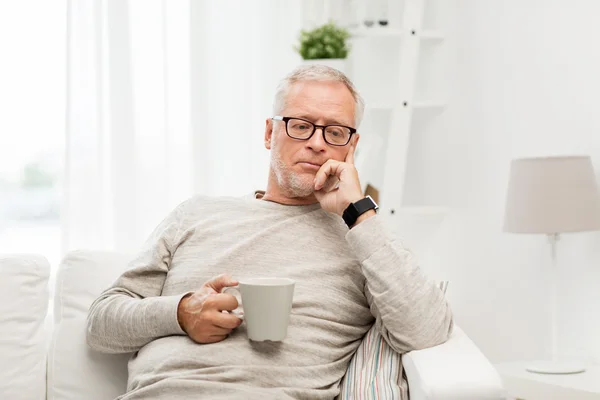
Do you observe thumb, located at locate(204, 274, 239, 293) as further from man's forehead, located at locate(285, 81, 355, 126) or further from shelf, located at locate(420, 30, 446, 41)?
shelf, located at locate(420, 30, 446, 41)

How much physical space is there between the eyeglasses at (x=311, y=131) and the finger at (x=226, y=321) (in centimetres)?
48

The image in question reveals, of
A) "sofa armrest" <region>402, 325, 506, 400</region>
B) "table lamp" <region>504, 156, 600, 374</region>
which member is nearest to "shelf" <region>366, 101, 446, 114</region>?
"table lamp" <region>504, 156, 600, 374</region>

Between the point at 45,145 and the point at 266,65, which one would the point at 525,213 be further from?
the point at 45,145

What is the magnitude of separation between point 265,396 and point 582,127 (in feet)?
5.57

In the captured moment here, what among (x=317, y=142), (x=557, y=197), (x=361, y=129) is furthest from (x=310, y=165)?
(x=361, y=129)

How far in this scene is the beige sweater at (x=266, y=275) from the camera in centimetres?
154

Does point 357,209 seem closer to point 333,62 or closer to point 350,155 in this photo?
point 350,155

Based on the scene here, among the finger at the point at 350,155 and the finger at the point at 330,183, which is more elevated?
the finger at the point at 350,155

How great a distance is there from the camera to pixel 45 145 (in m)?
3.03

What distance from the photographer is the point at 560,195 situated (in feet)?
7.98

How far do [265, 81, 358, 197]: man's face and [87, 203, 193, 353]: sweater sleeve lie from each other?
0.27m

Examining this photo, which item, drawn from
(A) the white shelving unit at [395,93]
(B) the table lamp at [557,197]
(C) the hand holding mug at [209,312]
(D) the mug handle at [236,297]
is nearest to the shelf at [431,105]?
(A) the white shelving unit at [395,93]

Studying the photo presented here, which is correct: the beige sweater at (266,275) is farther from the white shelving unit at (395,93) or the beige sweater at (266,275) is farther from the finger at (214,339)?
the white shelving unit at (395,93)

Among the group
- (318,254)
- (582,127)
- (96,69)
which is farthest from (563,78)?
(96,69)
